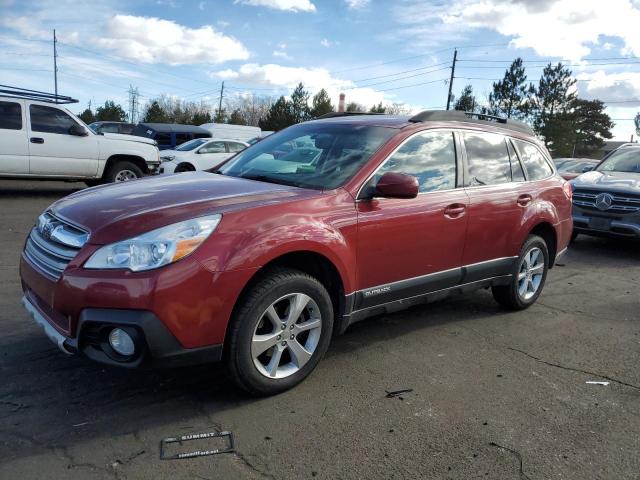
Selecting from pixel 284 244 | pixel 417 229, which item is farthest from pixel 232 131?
pixel 284 244

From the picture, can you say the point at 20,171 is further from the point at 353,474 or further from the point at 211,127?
the point at 211,127

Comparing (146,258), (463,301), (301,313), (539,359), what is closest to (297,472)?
(301,313)

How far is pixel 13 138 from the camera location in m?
9.79

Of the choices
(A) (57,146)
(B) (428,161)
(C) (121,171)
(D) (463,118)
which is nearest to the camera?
(B) (428,161)

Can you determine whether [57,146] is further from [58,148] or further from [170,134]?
[170,134]

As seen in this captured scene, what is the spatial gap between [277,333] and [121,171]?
9.21m

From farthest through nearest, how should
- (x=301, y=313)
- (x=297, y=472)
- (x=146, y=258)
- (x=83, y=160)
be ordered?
(x=83, y=160)
(x=301, y=313)
(x=146, y=258)
(x=297, y=472)

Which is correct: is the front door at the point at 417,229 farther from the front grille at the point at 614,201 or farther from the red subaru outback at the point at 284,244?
the front grille at the point at 614,201

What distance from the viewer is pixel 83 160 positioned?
10.6 metres

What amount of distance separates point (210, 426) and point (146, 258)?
0.97 m

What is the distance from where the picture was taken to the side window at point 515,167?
4.86 m

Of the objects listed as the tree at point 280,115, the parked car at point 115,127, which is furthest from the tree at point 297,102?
the parked car at point 115,127

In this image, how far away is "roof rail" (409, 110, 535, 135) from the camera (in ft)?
13.9

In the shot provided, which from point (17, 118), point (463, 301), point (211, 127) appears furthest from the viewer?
point (211, 127)
